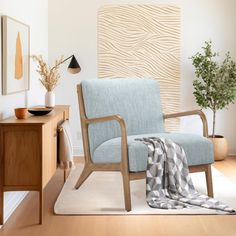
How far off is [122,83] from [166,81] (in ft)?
5.48

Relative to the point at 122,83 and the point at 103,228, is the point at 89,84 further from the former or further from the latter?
the point at 103,228

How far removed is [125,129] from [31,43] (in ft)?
5.16

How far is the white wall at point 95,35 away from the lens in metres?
5.71

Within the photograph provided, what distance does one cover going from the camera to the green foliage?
5.43 m

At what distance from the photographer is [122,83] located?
4238mm

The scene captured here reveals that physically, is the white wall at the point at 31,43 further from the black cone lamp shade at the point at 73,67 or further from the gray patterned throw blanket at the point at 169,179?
the gray patterned throw blanket at the point at 169,179

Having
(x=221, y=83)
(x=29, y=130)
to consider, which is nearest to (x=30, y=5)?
(x=29, y=130)

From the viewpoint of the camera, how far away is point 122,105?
13.6 feet

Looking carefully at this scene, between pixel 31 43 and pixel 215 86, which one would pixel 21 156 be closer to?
pixel 31 43

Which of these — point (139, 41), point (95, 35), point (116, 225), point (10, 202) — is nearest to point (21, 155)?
point (10, 202)

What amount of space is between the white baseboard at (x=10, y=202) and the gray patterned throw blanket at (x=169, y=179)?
0.96 m

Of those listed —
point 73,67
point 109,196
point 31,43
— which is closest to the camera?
point 109,196

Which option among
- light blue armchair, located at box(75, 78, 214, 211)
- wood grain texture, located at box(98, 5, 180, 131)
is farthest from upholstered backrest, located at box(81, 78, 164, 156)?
wood grain texture, located at box(98, 5, 180, 131)

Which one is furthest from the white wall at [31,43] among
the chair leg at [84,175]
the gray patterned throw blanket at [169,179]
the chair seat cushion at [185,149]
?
the gray patterned throw blanket at [169,179]
